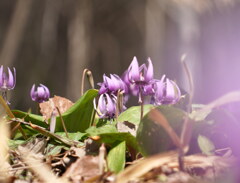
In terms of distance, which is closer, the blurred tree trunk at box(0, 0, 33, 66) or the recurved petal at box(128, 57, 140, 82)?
the recurved petal at box(128, 57, 140, 82)

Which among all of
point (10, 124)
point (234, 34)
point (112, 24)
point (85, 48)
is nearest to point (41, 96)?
point (10, 124)

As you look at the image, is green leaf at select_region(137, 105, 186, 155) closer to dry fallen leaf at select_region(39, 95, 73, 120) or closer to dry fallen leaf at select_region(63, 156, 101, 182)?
dry fallen leaf at select_region(63, 156, 101, 182)

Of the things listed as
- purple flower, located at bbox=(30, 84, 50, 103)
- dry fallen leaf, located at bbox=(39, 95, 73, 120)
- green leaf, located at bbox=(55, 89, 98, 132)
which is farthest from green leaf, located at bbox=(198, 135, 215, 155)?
purple flower, located at bbox=(30, 84, 50, 103)

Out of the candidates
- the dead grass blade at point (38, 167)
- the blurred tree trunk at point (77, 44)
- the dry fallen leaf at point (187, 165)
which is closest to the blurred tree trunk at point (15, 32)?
the blurred tree trunk at point (77, 44)

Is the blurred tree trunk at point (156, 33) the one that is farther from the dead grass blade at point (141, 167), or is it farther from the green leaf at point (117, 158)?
the dead grass blade at point (141, 167)

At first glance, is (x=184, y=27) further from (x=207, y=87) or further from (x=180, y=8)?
(x=207, y=87)
